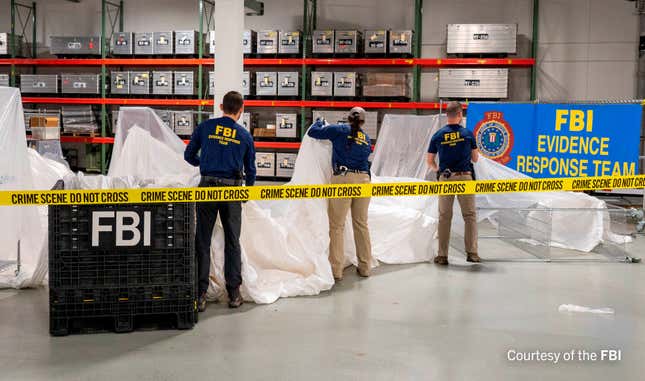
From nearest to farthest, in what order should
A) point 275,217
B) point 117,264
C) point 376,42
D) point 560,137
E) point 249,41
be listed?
point 117,264
point 275,217
point 560,137
point 376,42
point 249,41

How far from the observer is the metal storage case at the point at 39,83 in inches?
638

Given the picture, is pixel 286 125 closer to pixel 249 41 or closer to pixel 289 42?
pixel 289 42

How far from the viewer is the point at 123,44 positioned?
1586cm

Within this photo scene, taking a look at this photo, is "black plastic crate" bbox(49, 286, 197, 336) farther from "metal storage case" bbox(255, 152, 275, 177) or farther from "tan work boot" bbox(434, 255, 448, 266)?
"metal storage case" bbox(255, 152, 275, 177)

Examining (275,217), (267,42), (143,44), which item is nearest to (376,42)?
(267,42)

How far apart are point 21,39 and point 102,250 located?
13.8 meters

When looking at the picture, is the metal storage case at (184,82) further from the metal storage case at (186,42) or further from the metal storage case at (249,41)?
the metal storage case at (249,41)

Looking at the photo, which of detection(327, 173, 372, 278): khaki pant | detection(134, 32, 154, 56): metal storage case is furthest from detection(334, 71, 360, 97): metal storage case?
detection(327, 173, 372, 278): khaki pant

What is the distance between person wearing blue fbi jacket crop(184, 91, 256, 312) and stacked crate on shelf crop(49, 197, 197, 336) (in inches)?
17.8

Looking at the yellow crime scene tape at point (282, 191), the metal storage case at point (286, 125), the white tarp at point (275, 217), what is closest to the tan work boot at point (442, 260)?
the white tarp at point (275, 217)

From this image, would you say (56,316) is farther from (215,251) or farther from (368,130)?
(368,130)

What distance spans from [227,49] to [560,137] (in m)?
4.28

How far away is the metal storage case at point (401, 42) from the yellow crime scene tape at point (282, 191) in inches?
349

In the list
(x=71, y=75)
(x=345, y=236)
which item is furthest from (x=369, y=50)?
(x=345, y=236)
